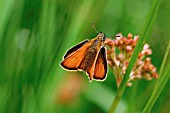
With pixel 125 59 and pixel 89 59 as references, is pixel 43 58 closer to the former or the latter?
pixel 89 59

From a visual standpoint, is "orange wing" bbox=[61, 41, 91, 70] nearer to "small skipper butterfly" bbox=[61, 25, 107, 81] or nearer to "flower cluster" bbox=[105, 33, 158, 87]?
"small skipper butterfly" bbox=[61, 25, 107, 81]

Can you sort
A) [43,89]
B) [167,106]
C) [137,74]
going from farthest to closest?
1. [167,106]
2. [43,89]
3. [137,74]

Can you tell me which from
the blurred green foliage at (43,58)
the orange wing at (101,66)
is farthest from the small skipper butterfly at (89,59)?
the blurred green foliage at (43,58)

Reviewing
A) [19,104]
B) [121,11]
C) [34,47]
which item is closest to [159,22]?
[121,11]

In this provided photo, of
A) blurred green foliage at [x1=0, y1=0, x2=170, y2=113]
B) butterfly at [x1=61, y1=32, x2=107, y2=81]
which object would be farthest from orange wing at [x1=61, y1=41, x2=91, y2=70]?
blurred green foliage at [x1=0, y1=0, x2=170, y2=113]

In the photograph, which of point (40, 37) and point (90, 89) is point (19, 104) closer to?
point (40, 37)

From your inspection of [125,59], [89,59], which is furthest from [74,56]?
[125,59]

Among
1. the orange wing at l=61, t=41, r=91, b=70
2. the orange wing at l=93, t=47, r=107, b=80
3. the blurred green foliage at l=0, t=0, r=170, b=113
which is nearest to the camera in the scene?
the orange wing at l=93, t=47, r=107, b=80
